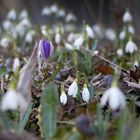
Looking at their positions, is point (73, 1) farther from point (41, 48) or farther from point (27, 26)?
point (41, 48)

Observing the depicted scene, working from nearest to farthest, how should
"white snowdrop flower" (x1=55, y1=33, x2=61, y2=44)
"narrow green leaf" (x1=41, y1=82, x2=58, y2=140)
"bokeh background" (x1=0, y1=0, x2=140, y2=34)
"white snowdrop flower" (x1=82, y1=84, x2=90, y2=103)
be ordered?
"narrow green leaf" (x1=41, y1=82, x2=58, y2=140) → "white snowdrop flower" (x1=82, y1=84, x2=90, y2=103) → "white snowdrop flower" (x1=55, y1=33, x2=61, y2=44) → "bokeh background" (x1=0, y1=0, x2=140, y2=34)

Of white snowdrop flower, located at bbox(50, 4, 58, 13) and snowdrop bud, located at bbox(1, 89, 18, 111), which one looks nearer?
snowdrop bud, located at bbox(1, 89, 18, 111)

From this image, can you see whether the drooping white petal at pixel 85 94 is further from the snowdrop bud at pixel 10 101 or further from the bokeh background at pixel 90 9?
the bokeh background at pixel 90 9

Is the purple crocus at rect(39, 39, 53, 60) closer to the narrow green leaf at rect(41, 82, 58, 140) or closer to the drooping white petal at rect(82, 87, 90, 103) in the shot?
the drooping white petal at rect(82, 87, 90, 103)

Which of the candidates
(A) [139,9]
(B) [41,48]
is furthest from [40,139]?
(A) [139,9]

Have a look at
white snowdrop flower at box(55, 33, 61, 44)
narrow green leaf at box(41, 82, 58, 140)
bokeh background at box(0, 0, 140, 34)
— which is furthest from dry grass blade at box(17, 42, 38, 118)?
bokeh background at box(0, 0, 140, 34)

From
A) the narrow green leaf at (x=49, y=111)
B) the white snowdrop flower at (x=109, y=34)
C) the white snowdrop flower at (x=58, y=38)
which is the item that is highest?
the white snowdrop flower at (x=109, y=34)

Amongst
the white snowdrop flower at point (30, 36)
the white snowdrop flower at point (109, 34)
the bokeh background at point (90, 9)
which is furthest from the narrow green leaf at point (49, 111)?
the white snowdrop flower at point (109, 34)

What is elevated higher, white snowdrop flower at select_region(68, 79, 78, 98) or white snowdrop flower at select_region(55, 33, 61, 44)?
white snowdrop flower at select_region(55, 33, 61, 44)

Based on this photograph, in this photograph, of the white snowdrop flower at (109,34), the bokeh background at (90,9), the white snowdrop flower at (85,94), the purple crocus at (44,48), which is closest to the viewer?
the white snowdrop flower at (85,94)

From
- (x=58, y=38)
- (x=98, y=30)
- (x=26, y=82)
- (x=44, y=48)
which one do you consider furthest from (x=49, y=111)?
(x=98, y=30)
